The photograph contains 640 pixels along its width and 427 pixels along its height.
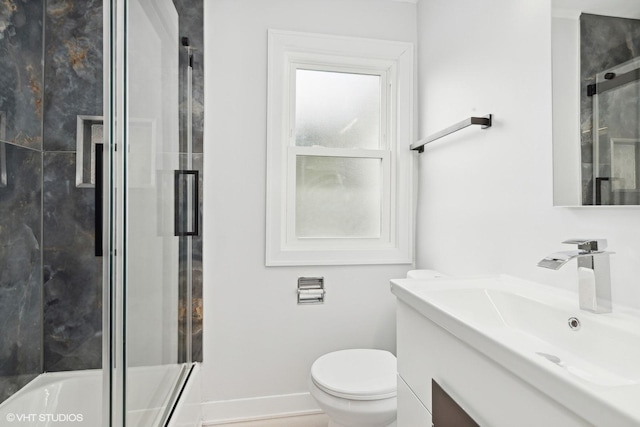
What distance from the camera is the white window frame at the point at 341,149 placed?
6.03 feet

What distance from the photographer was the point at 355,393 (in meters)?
1.32

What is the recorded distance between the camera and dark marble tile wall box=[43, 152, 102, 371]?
1.54m

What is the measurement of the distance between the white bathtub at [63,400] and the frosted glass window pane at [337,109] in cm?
137

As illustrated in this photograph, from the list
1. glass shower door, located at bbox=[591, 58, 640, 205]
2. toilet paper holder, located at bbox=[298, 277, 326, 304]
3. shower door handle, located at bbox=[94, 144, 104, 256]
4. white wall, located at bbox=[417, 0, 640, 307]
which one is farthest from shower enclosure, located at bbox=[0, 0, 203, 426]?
glass shower door, located at bbox=[591, 58, 640, 205]

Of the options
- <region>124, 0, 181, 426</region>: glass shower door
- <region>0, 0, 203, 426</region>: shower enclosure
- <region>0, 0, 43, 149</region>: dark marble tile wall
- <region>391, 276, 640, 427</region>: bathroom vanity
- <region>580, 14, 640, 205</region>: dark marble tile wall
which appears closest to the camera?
<region>391, 276, 640, 427</region>: bathroom vanity

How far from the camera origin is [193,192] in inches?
66.7

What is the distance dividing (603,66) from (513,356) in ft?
2.72

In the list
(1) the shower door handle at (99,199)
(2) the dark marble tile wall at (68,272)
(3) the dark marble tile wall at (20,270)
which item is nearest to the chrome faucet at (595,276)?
(1) the shower door handle at (99,199)

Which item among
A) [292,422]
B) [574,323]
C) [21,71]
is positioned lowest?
[292,422]

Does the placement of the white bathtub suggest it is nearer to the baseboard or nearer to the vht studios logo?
the vht studios logo

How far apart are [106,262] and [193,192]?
87 centimetres

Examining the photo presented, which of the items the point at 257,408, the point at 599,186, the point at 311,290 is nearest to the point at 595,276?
the point at 599,186

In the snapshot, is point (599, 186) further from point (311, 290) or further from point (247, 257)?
point (247, 257)

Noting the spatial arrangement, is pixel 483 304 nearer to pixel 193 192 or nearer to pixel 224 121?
pixel 193 192
